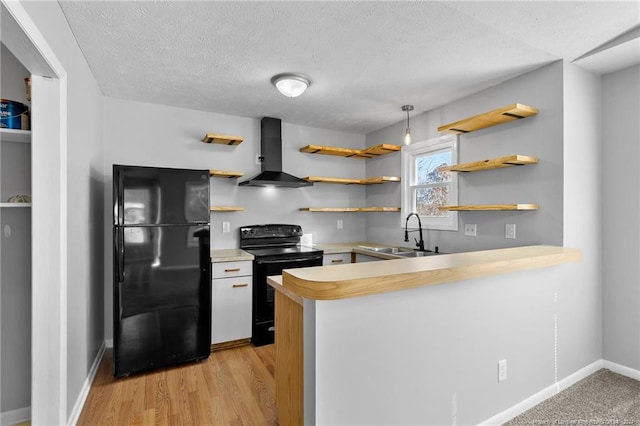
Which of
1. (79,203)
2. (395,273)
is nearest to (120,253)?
(79,203)

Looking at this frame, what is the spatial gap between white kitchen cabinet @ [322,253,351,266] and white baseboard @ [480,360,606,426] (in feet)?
7.16

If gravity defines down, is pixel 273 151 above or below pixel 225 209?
above

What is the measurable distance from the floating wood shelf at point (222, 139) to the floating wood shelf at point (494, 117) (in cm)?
207

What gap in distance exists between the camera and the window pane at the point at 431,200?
140 inches

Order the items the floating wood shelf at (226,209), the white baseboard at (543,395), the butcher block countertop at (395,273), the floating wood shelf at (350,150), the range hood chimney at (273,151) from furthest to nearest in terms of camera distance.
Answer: the floating wood shelf at (350,150), the range hood chimney at (273,151), the floating wood shelf at (226,209), the white baseboard at (543,395), the butcher block countertop at (395,273)

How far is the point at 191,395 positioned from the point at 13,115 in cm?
206

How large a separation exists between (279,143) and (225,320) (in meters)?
A: 2.08

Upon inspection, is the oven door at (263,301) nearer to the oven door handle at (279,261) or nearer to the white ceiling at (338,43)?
the oven door handle at (279,261)

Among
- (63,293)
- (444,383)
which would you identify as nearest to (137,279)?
(63,293)

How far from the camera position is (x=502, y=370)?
76.8 inches

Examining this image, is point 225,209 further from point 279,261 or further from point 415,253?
point 415,253

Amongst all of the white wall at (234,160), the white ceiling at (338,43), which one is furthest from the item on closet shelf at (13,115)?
the white wall at (234,160)

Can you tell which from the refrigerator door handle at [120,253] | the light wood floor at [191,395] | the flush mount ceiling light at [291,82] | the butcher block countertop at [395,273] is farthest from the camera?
the flush mount ceiling light at [291,82]

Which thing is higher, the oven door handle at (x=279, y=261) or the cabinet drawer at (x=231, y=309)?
the oven door handle at (x=279, y=261)
